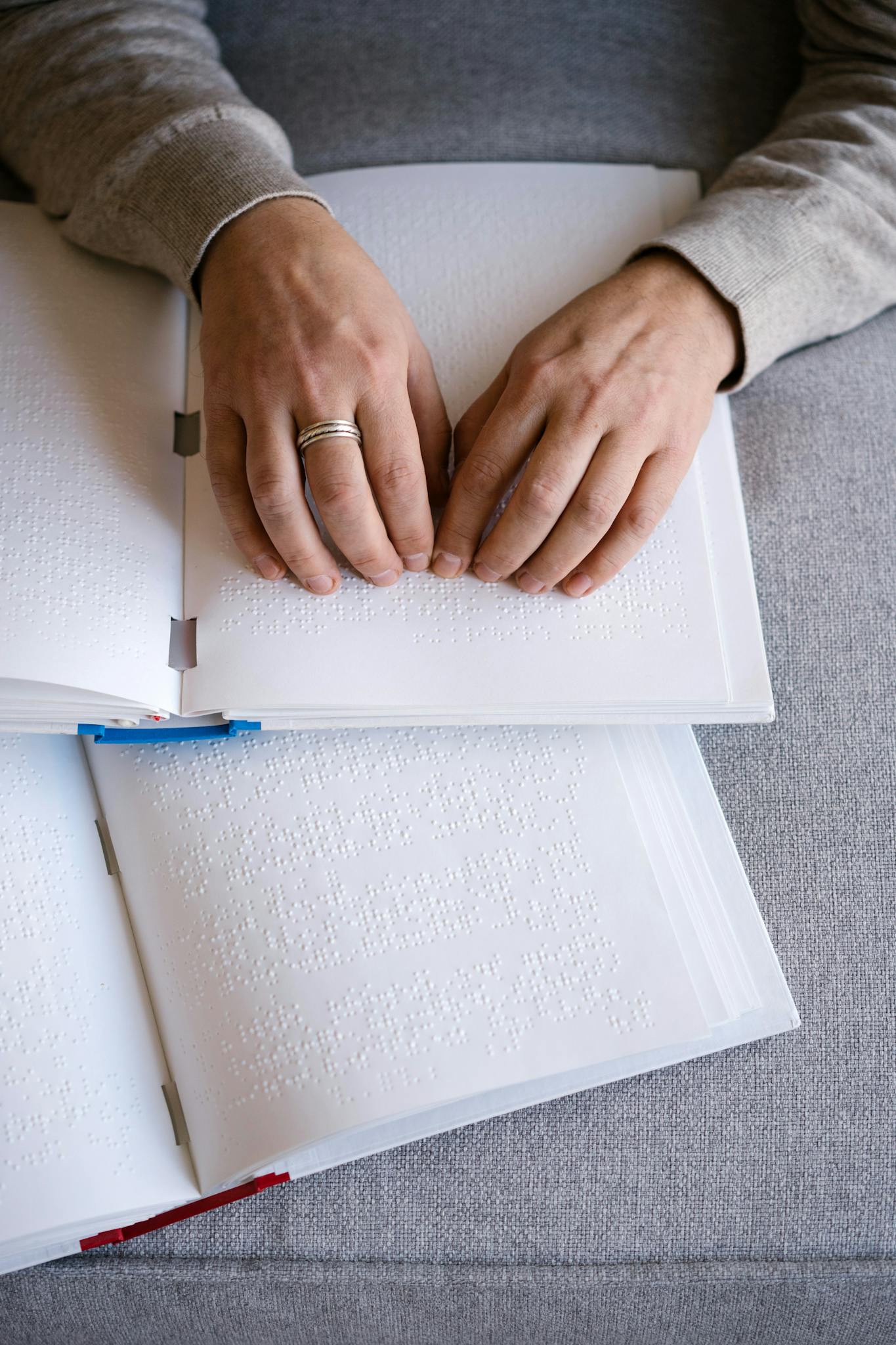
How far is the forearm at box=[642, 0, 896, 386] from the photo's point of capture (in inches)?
30.6

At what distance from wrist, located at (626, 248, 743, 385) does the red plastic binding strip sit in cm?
65

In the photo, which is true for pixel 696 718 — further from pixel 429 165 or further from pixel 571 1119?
pixel 429 165


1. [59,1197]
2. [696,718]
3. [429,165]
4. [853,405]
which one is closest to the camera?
[59,1197]

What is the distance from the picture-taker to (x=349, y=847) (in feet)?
2.11

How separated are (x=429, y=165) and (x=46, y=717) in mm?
661

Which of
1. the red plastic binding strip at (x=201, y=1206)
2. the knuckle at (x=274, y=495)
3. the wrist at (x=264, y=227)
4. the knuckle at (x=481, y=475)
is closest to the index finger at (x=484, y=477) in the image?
the knuckle at (x=481, y=475)

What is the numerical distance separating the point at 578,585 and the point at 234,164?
0.43 metres

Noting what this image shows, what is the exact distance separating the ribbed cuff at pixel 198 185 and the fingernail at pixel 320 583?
11.5 inches

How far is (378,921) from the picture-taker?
62 cm

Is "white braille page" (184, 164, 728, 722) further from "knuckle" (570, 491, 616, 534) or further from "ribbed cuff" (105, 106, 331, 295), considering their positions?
"ribbed cuff" (105, 106, 331, 295)

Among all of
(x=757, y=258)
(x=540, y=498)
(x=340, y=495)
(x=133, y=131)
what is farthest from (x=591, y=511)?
(x=133, y=131)

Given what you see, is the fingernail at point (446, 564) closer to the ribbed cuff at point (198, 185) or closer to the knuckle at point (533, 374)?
the knuckle at point (533, 374)

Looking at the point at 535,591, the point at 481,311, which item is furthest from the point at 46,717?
the point at 481,311

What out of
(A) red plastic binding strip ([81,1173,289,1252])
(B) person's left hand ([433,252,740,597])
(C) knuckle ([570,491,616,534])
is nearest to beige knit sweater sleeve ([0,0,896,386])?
(B) person's left hand ([433,252,740,597])
